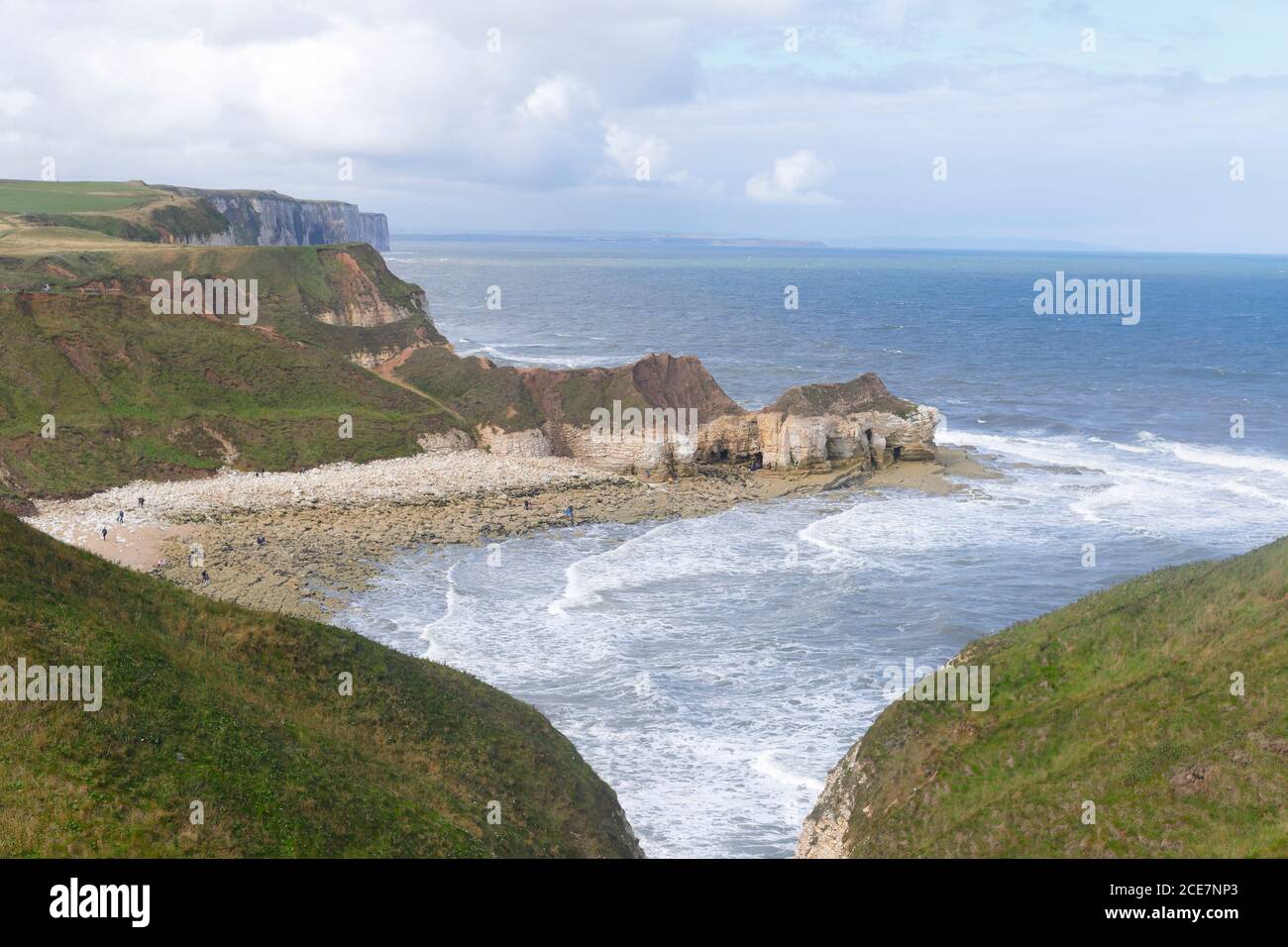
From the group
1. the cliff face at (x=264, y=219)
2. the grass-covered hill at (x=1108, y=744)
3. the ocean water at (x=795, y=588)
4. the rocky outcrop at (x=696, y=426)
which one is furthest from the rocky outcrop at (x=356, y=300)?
the grass-covered hill at (x=1108, y=744)

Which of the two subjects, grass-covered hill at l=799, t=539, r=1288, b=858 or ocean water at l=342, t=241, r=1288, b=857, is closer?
grass-covered hill at l=799, t=539, r=1288, b=858

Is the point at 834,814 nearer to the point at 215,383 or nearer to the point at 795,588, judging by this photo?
the point at 795,588

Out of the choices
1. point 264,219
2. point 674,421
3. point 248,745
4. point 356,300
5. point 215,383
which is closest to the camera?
point 248,745

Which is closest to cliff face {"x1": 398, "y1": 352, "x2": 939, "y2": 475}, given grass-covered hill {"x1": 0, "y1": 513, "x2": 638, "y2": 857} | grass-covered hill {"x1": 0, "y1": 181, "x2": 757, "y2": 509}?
grass-covered hill {"x1": 0, "y1": 181, "x2": 757, "y2": 509}

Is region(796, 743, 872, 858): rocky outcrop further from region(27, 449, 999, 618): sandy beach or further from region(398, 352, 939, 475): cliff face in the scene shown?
region(398, 352, 939, 475): cliff face

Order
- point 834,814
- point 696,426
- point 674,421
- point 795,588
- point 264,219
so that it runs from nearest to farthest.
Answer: point 834,814, point 795,588, point 696,426, point 674,421, point 264,219

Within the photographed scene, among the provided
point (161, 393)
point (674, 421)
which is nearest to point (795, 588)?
point (674, 421)
